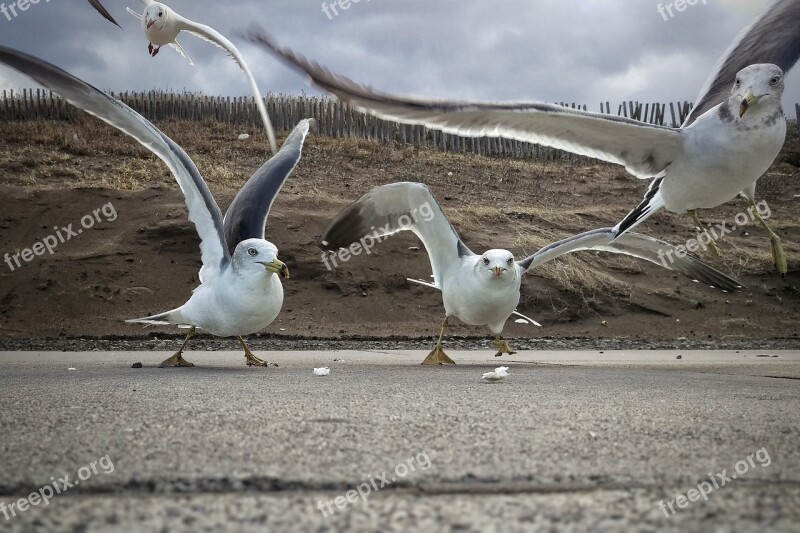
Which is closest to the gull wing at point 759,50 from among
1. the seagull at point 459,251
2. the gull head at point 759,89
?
the gull head at point 759,89

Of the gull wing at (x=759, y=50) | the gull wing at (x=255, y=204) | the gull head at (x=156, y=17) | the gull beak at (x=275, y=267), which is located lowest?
the gull beak at (x=275, y=267)

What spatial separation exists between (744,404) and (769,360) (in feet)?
16.2

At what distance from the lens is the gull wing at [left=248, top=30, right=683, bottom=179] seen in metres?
4.29

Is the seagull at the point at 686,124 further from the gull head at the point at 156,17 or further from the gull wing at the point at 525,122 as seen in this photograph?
the gull head at the point at 156,17

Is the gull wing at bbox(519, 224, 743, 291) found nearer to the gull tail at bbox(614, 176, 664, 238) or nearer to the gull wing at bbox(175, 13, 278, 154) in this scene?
the gull tail at bbox(614, 176, 664, 238)

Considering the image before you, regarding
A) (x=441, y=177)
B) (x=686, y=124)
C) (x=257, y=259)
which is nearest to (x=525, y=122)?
(x=686, y=124)

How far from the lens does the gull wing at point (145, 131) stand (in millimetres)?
5734

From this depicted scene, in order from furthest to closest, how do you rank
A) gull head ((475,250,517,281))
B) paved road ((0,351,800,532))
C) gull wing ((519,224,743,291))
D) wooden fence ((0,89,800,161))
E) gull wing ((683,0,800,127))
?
wooden fence ((0,89,800,161)) < gull wing ((519,224,743,291)) < gull head ((475,250,517,281)) < gull wing ((683,0,800,127)) < paved road ((0,351,800,532))

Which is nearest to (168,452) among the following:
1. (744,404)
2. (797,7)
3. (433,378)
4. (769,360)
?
(744,404)

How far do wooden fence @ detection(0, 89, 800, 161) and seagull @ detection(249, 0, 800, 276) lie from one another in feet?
64.6

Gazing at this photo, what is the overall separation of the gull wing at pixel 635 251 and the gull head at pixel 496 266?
61 centimetres

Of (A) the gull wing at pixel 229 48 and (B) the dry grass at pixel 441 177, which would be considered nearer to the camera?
(A) the gull wing at pixel 229 48

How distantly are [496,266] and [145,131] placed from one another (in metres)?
2.83

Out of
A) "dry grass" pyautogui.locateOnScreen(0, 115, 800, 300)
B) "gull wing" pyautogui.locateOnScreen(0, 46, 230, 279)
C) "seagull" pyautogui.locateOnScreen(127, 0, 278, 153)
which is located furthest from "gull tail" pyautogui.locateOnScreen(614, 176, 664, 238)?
"dry grass" pyautogui.locateOnScreen(0, 115, 800, 300)
